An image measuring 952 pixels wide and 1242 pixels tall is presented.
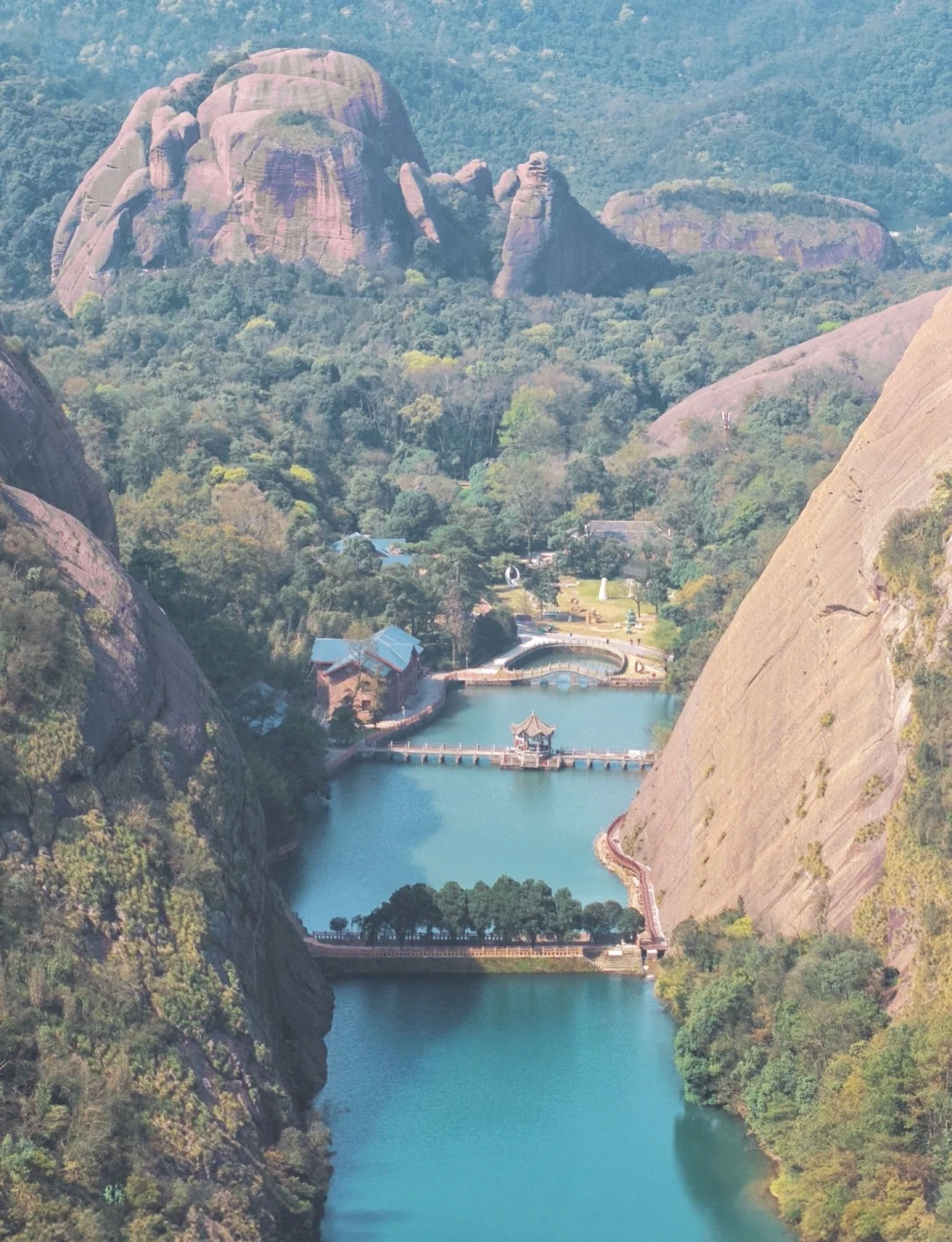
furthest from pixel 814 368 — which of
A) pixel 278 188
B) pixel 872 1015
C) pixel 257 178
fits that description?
pixel 872 1015

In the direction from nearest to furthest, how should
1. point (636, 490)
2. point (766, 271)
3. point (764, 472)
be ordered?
point (764, 472) < point (636, 490) < point (766, 271)

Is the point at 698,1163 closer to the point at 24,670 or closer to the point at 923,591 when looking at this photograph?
the point at 923,591

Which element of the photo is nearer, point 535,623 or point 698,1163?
point 698,1163

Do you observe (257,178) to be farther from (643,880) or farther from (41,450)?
(41,450)

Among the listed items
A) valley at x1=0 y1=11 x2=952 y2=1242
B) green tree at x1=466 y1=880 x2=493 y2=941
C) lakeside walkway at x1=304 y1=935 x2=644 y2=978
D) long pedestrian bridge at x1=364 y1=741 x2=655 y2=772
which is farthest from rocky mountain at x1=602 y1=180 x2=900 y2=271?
lakeside walkway at x1=304 y1=935 x2=644 y2=978

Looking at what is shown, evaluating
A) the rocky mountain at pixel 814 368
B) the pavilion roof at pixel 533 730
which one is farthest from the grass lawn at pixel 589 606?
the rocky mountain at pixel 814 368

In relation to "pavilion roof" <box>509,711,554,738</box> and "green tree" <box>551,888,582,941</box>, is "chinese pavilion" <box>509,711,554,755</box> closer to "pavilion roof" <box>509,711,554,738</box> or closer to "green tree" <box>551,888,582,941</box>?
"pavilion roof" <box>509,711,554,738</box>

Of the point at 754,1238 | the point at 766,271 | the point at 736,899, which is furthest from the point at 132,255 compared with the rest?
the point at 754,1238

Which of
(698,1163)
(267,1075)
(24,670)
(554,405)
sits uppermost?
(24,670)
